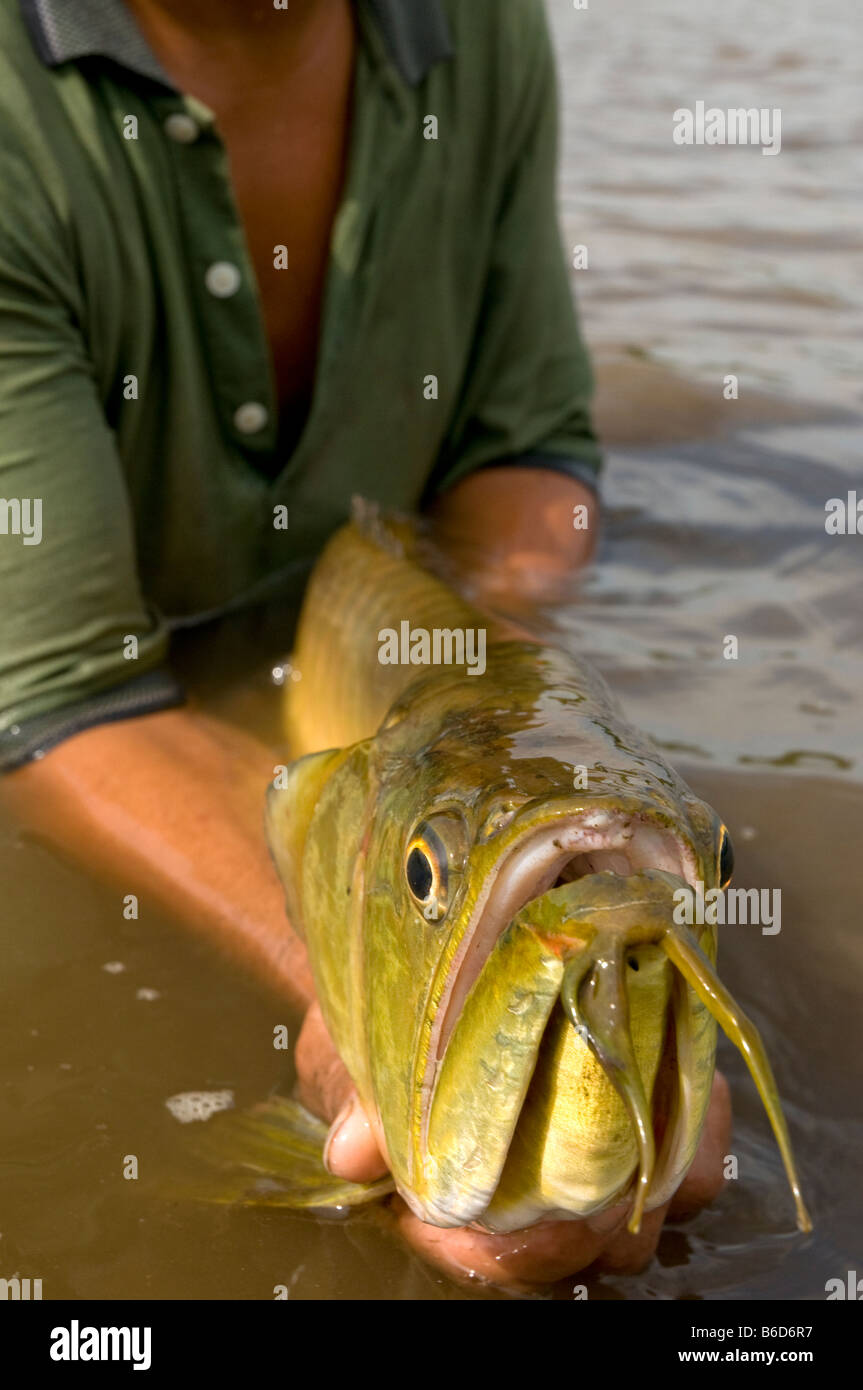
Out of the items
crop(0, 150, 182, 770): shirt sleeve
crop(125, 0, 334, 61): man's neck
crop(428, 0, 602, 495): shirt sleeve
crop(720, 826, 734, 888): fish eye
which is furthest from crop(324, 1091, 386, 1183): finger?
crop(428, 0, 602, 495): shirt sleeve

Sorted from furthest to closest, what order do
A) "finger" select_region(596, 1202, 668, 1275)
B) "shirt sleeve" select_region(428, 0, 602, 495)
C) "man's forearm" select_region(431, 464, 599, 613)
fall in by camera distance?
"man's forearm" select_region(431, 464, 599, 613), "shirt sleeve" select_region(428, 0, 602, 495), "finger" select_region(596, 1202, 668, 1275)

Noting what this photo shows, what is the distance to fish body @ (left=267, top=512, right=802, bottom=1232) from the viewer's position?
1276 mm

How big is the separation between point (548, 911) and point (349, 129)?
82.7 inches

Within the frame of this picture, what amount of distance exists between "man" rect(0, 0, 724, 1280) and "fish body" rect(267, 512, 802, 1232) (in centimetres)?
30

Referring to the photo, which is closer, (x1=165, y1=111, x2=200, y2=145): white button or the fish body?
the fish body

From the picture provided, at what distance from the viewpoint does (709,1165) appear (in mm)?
1819

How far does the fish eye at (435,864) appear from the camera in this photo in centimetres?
141

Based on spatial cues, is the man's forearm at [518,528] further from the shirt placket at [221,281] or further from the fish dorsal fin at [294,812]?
the fish dorsal fin at [294,812]

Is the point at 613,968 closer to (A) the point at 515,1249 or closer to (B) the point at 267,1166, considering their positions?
(A) the point at 515,1249

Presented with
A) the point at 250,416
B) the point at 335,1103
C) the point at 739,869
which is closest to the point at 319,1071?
the point at 335,1103

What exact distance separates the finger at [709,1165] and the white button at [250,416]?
159 cm

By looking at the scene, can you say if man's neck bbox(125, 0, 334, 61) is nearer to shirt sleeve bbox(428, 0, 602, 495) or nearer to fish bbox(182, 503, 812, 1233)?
shirt sleeve bbox(428, 0, 602, 495)
